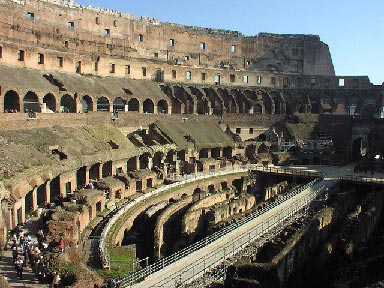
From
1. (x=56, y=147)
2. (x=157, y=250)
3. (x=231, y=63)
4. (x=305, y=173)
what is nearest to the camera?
(x=157, y=250)

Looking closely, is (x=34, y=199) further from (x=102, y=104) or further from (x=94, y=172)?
(x=102, y=104)

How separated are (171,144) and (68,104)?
1183cm

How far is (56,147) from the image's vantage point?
1149 inches

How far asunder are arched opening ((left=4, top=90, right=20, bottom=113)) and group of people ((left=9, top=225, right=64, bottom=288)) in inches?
887

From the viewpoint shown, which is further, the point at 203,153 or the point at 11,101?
the point at 203,153

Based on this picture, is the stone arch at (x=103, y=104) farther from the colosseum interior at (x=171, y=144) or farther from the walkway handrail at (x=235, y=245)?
the walkway handrail at (x=235, y=245)

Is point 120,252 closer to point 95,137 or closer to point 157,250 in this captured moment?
point 157,250

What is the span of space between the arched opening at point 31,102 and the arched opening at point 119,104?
10603 millimetres

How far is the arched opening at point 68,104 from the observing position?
42.8 m

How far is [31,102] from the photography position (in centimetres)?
3925

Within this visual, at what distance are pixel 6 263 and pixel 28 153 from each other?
10682 mm

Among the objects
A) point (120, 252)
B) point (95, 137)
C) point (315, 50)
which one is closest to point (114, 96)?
point (95, 137)

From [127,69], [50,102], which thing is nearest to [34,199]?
[50,102]

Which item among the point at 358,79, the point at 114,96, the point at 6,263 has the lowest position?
the point at 6,263
